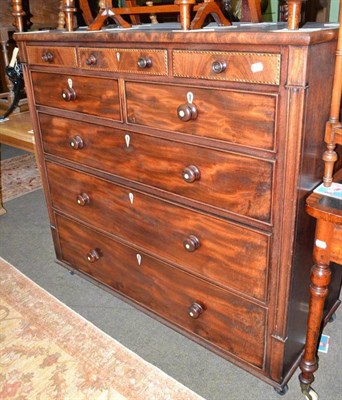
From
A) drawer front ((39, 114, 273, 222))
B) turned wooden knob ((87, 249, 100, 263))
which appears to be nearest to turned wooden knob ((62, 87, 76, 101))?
drawer front ((39, 114, 273, 222))

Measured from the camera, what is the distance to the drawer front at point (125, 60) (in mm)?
1356

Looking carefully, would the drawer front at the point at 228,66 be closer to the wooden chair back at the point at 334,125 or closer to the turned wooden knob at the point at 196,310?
the wooden chair back at the point at 334,125

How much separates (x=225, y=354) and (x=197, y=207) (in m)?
0.59

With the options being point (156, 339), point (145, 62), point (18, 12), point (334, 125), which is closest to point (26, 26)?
point (18, 12)

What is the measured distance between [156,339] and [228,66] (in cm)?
113

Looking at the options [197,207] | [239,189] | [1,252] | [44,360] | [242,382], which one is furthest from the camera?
[1,252]

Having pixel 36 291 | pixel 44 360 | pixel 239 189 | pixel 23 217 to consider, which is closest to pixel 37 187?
pixel 23 217

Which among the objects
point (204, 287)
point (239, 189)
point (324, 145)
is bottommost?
point (204, 287)

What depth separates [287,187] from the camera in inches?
47.9

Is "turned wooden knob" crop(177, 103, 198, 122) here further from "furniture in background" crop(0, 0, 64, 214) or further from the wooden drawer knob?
"furniture in background" crop(0, 0, 64, 214)

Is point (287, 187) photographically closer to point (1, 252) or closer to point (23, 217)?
point (1, 252)

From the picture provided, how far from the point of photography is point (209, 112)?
1.29m

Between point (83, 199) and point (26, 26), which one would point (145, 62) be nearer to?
point (83, 199)

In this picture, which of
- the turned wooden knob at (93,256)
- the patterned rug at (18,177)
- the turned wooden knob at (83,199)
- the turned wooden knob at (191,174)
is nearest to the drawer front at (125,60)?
the turned wooden knob at (191,174)
